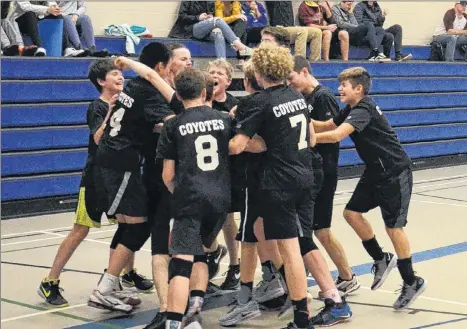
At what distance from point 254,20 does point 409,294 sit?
8005 millimetres

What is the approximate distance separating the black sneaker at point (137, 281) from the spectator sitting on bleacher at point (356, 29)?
9.03 metres

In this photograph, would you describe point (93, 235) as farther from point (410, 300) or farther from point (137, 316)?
point (410, 300)

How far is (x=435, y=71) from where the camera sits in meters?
15.4

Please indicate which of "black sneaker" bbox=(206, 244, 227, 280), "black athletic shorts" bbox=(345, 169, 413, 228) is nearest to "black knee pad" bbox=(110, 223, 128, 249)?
"black sneaker" bbox=(206, 244, 227, 280)

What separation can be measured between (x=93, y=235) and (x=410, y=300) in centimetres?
376

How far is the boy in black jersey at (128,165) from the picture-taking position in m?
5.54

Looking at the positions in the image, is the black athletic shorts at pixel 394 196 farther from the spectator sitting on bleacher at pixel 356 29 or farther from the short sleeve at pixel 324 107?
the spectator sitting on bleacher at pixel 356 29

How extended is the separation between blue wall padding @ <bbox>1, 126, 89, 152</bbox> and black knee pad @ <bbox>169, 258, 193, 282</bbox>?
4.92 meters

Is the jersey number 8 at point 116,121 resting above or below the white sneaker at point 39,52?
below

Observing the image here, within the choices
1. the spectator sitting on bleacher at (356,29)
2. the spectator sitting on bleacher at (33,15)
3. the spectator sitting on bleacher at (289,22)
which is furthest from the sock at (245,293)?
the spectator sitting on bleacher at (356,29)

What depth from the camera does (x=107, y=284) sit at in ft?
18.4

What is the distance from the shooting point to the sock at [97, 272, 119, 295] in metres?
5.61

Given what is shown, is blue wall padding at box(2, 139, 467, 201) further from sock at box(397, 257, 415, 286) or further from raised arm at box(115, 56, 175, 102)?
sock at box(397, 257, 415, 286)

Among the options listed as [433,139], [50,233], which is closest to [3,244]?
[50,233]
